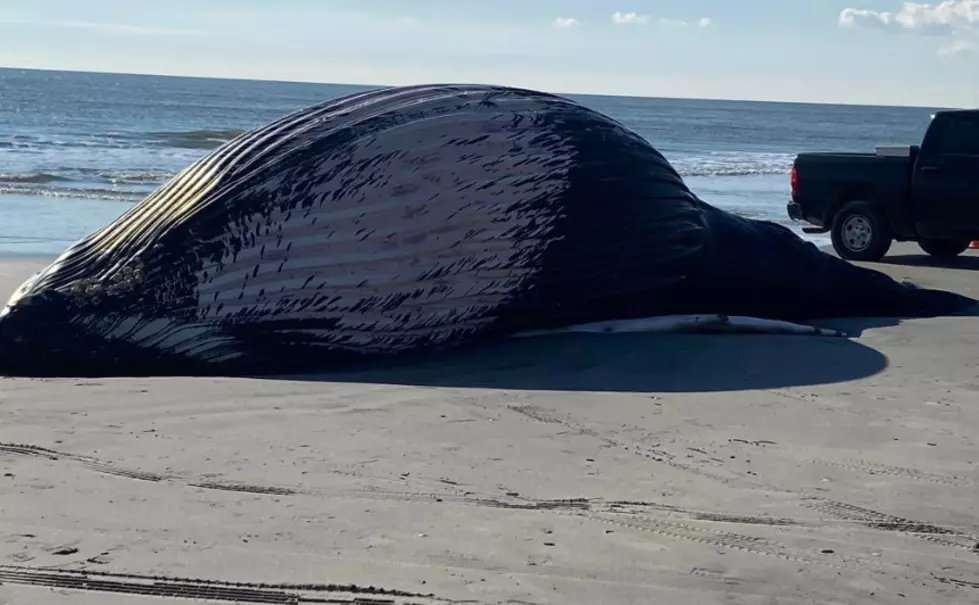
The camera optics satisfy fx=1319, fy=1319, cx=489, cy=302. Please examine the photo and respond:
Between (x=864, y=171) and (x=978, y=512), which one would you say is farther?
(x=864, y=171)

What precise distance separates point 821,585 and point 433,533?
1.29 metres

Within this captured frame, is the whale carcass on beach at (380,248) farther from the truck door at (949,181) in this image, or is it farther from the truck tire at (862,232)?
the truck tire at (862,232)

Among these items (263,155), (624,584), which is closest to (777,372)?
(263,155)

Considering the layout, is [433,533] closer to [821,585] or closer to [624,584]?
[624,584]

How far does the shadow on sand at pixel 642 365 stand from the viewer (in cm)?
712

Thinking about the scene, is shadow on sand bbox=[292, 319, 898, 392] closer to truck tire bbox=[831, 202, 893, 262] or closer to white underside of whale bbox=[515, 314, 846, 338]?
white underside of whale bbox=[515, 314, 846, 338]

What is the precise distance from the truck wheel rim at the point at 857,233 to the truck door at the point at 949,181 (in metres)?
0.56

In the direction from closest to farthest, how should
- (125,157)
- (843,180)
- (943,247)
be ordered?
1. (843,180)
2. (943,247)
3. (125,157)

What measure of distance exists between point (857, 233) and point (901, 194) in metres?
0.64

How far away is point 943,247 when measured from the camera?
15.2m

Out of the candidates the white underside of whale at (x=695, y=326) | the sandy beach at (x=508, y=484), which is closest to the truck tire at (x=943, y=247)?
the white underside of whale at (x=695, y=326)

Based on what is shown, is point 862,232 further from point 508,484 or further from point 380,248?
point 508,484

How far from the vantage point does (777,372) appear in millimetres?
7551

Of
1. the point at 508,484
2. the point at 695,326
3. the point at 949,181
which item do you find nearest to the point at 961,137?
the point at 949,181
